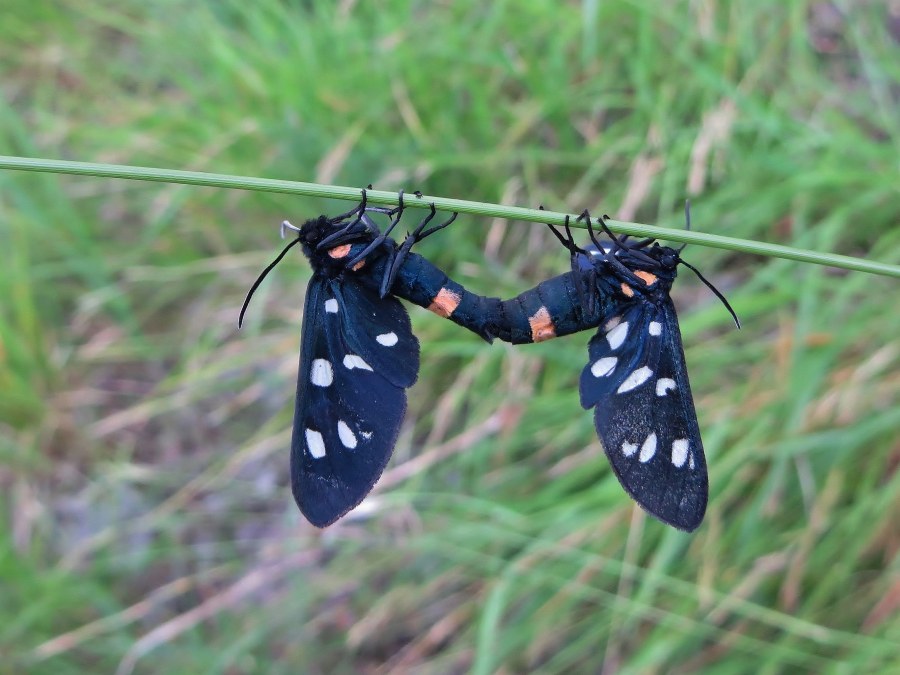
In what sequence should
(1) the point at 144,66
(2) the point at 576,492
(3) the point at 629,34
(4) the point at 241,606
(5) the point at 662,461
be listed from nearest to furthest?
(5) the point at 662,461 < (2) the point at 576,492 < (3) the point at 629,34 < (4) the point at 241,606 < (1) the point at 144,66

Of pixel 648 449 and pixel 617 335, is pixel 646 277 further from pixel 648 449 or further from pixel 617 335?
pixel 648 449

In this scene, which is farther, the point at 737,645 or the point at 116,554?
the point at 116,554

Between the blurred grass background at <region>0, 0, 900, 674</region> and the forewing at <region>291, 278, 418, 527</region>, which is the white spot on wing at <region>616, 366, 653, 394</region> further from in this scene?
the blurred grass background at <region>0, 0, 900, 674</region>

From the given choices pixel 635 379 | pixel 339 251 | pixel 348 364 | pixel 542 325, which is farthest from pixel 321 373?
pixel 635 379

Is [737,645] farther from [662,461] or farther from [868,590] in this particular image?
[662,461]

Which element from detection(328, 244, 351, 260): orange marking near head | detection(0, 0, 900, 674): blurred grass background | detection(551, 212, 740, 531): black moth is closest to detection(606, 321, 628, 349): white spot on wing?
detection(551, 212, 740, 531): black moth

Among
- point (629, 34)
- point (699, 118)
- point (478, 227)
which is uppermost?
point (629, 34)

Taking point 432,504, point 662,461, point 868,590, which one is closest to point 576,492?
point 432,504

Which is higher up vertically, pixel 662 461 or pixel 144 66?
pixel 144 66
